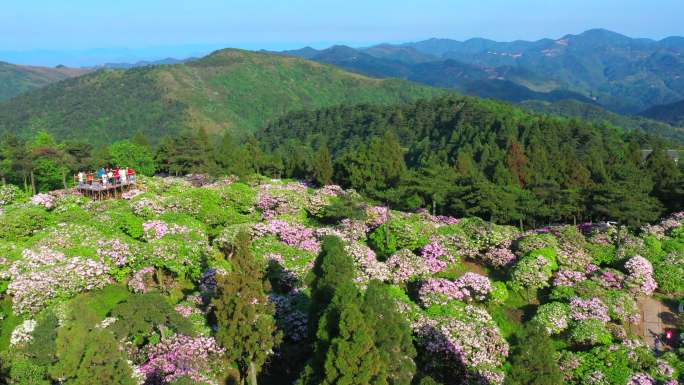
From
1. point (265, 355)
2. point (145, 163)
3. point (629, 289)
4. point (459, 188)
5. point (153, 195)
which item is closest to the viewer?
point (265, 355)

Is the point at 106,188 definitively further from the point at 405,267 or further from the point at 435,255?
the point at 435,255

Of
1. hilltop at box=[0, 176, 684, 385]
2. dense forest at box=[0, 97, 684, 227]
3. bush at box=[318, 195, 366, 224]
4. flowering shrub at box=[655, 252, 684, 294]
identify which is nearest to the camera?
hilltop at box=[0, 176, 684, 385]

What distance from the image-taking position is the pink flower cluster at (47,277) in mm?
24062

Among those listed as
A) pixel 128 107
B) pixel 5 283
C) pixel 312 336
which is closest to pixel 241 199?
pixel 5 283

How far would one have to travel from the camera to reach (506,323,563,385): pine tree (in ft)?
55.3

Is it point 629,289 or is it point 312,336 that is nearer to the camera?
point 312,336

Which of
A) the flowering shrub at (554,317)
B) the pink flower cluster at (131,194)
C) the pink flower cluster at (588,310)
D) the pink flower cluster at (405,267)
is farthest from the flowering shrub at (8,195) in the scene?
the pink flower cluster at (588,310)

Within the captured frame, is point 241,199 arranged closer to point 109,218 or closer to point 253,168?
point 109,218

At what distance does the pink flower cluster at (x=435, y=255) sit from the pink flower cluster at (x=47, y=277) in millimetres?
17376

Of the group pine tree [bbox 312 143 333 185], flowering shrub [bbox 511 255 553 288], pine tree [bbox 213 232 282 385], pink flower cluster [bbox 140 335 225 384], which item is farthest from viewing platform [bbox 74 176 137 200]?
flowering shrub [bbox 511 255 553 288]

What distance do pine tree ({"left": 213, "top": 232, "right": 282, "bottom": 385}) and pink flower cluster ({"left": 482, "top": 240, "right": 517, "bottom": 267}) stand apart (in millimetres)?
17125

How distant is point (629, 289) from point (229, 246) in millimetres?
22467

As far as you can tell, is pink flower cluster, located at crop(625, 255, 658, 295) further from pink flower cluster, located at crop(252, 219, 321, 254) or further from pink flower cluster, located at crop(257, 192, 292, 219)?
pink flower cluster, located at crop(257, 192, 292, 219)

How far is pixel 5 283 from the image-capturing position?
25953 millimetres
